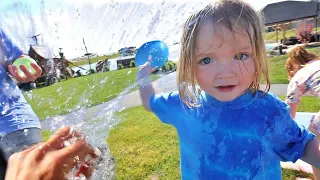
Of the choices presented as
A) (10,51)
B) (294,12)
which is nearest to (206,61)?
(10,51)

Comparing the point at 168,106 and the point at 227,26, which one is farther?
the point at 168,106

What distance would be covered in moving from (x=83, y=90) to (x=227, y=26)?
1226 millimetres

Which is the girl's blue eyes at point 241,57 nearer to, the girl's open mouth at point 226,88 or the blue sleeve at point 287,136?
the girl's open mouth at point 226,88

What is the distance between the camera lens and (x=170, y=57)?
2.19 metres

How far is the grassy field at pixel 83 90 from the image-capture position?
237 cm

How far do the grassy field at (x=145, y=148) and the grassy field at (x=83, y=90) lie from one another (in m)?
1.22

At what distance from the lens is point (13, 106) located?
254 cm

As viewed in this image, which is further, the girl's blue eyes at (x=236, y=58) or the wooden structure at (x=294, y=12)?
the wooden structure at (x=294, y=12)

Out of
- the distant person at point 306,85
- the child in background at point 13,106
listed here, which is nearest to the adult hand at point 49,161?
the child in background at point 13,106

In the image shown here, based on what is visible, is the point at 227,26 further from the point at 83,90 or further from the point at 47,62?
the point at 47,62

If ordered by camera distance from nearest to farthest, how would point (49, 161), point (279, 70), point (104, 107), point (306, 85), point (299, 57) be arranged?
1. point (49, 161)
2. point (104, 107)
3. point (306, 85)
4. point (299, 57)
5. point (279, 70)

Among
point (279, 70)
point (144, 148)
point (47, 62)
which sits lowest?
point (279, 70)

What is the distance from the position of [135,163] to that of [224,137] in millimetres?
2866

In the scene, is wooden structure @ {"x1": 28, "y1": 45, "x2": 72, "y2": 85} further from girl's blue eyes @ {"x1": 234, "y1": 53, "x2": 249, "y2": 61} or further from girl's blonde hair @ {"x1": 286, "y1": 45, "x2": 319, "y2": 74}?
girl's blonde hair @ {"x1": 286, "y1": 45, "x2": 319, "y2": 74}
